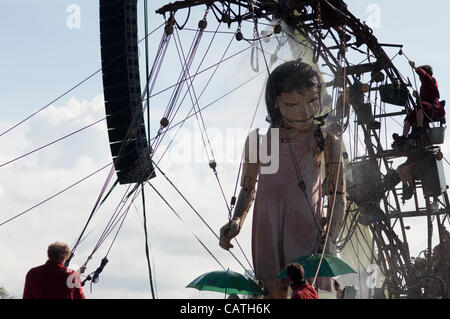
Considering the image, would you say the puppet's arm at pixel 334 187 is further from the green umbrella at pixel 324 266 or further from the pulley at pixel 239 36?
the pulley at pixel 239 36

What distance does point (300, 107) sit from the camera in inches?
297

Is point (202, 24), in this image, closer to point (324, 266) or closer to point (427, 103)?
point (324, 266)

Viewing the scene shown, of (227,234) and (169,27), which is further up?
→ (169,27)

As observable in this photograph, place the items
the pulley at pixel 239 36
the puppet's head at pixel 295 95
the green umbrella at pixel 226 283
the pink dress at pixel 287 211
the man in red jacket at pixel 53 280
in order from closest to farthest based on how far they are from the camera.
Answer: the man in red jacket at pixel 53 280 < the green umbrella at pixel 226 283 < the pink dress at pixel 287 211 < the puppet's head at pixel 295 95 < the pulley at pixel 239 36

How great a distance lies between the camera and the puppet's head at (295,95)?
753 cm

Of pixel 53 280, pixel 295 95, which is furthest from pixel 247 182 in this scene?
pixel 53 280

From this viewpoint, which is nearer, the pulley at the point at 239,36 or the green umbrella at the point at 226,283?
the green umbrella at the point at 226,283

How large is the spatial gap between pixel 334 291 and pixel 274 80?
2296mm

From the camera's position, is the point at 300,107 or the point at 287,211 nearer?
the point at 287,211

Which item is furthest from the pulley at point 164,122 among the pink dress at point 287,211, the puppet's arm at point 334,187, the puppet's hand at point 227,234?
the puppet's arm at point 334,187

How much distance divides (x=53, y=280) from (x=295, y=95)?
3167 millimetres

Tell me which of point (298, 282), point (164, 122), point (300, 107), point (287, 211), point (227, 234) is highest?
point (164, 122)

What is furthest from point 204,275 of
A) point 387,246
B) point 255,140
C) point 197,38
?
point 387,246

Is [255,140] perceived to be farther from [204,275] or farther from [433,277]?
[433,277]
